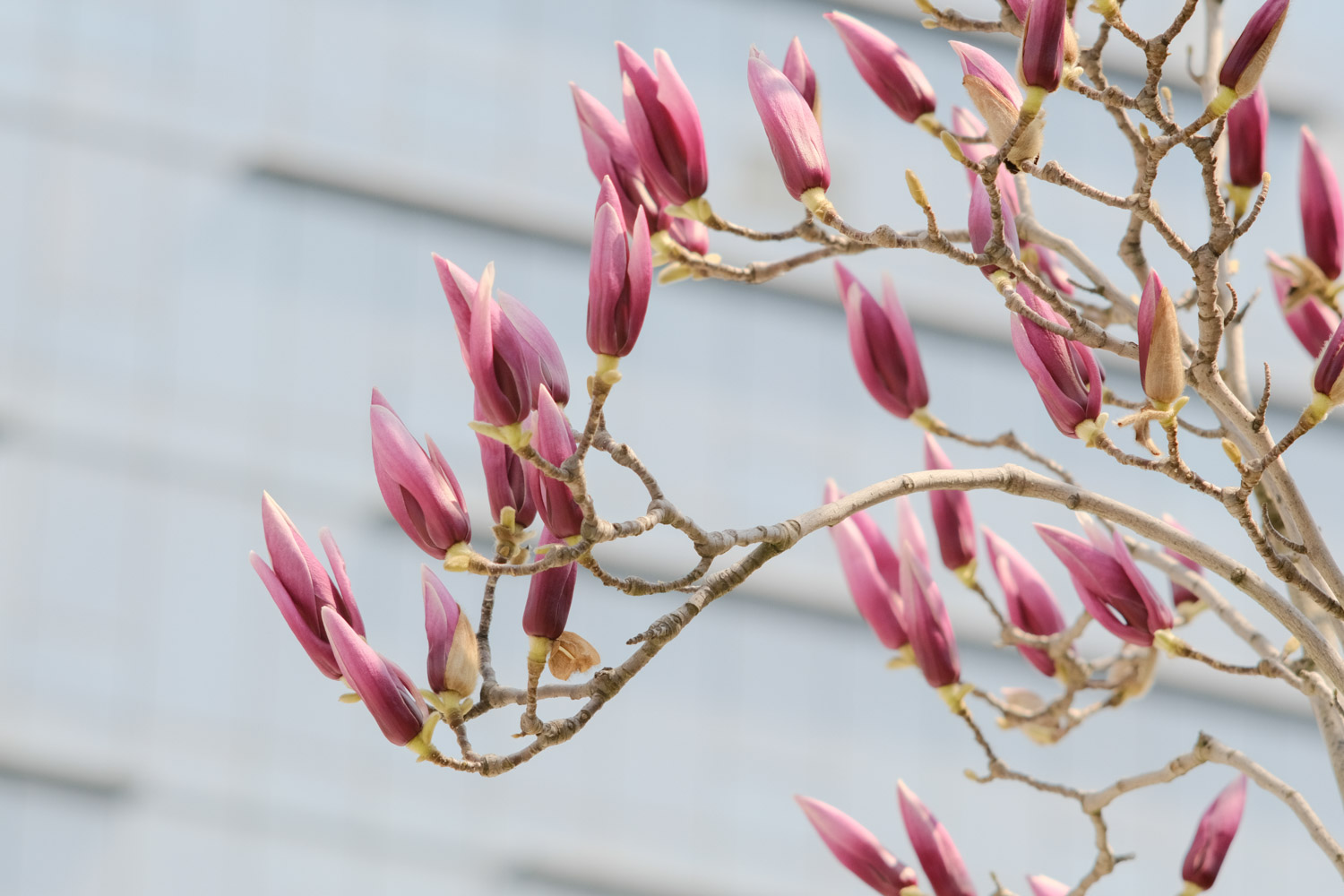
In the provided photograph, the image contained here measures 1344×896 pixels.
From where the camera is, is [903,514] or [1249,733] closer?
[903,514]

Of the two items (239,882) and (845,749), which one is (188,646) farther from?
(845,749)

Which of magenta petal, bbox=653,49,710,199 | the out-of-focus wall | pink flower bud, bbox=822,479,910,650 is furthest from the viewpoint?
the out-of-focus wall

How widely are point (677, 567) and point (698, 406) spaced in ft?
1.19

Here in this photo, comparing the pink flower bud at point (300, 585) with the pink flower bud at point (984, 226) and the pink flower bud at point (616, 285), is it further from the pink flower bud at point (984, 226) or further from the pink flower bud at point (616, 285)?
the pink flower bud at point (984, 226)

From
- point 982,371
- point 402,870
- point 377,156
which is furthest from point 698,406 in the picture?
point 402,870

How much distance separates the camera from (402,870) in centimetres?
262

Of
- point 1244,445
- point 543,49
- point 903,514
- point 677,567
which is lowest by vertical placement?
point 677,567

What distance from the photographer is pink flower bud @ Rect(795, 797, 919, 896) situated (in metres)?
0.54

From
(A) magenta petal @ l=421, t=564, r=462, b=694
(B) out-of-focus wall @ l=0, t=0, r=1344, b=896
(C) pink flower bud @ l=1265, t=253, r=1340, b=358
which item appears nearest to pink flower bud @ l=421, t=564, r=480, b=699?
(A) magenta petal @ l=421, t=564, r=462, b=694

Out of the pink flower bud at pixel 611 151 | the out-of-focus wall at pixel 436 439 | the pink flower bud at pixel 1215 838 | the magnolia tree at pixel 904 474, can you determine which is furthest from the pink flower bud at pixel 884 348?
the out-of-focus wall at pixel 436 439

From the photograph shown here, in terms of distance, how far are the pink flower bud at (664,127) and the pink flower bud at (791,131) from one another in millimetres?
40

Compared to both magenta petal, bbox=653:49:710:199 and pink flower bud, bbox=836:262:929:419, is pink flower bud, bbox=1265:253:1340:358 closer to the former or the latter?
pink flower bud, bbox=836:262:929:419

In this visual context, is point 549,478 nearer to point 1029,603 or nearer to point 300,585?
point 300,585

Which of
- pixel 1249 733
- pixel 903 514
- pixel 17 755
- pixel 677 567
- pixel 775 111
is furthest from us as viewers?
pixel 1249 733
